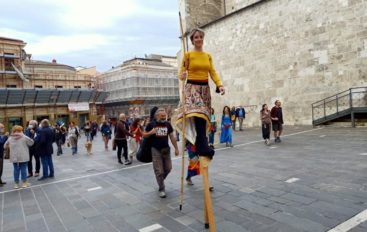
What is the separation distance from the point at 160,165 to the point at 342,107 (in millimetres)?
13782

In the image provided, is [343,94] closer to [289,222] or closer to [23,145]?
[289,222]

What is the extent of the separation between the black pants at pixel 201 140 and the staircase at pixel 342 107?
42.6 feet

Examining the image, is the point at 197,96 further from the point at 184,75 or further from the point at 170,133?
the point at 170,133

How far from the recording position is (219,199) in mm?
4738

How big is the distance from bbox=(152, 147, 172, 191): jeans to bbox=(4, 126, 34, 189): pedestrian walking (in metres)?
3.70

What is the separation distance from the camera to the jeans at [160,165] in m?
5.27

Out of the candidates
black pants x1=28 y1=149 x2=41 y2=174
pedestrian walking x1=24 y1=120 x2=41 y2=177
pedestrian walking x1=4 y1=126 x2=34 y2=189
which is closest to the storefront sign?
pedestrian walking x1=24 y1=120 x2=41 y2=177

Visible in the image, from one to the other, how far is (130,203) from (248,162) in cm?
396

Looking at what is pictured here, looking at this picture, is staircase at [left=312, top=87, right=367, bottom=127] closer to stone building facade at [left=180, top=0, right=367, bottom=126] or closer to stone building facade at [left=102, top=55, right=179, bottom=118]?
stone building facade at [left=180, top=0, right=367, bottom=126]

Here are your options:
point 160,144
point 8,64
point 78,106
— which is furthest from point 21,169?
A: point 8,64

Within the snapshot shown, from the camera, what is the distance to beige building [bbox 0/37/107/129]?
121 feet

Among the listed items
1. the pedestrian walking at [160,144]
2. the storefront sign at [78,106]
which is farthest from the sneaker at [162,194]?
the storefront sign at [78,106]

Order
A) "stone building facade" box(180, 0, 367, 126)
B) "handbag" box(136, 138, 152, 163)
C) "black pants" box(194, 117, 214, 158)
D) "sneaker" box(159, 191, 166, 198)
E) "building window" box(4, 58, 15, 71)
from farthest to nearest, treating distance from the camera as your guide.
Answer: "building window" box(4, 58, 15, 71) < "stone building facade" box(180, 0, 367, 126) < "handbag" box(136, 138, 152, 163) < "sneaker" box(159, 191, 166, 198) < "black pants" box(194, 117, 214, 158)

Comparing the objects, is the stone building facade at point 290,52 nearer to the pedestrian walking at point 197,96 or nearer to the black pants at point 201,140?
the pedestrian walking at point 197,96
